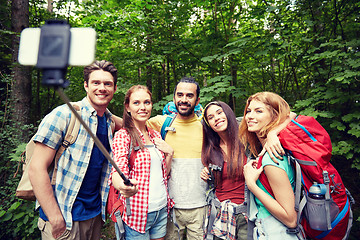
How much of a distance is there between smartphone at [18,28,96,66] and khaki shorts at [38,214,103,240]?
5.63ft

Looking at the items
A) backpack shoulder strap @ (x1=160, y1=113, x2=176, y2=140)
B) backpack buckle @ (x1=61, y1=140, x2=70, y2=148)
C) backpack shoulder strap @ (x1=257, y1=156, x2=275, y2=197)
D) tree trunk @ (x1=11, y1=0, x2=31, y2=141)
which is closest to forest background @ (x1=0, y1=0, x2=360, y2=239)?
tree trunk @ (x1=11, y1=0, x2=31, y2=141)

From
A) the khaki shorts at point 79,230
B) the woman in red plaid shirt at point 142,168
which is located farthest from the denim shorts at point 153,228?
the khaki shorts at point 79,230

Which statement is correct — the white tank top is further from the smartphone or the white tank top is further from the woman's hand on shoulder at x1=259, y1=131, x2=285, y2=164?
the smartphone

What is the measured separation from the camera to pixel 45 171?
1652mm

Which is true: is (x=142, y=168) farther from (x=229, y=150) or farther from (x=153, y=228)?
(x=229, y=150)

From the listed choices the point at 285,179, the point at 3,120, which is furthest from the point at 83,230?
the point at 3,120

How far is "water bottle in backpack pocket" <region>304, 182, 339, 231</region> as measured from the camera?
1415 mm

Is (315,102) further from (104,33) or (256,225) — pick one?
(104,33)

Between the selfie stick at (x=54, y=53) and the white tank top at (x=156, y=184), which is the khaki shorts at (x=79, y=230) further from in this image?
the selfie stick at (x=54, y=53)

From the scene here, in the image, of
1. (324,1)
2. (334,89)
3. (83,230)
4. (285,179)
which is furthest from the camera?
(324,1)

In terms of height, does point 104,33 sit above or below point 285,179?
above

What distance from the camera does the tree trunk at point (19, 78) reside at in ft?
14.7

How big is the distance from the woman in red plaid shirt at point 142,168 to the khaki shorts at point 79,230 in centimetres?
43

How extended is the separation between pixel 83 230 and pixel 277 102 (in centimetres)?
228
